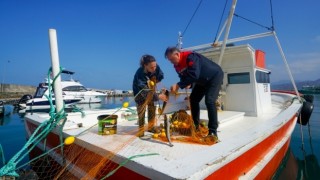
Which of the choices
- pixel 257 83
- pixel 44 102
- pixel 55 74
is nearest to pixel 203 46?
pixel 257 83

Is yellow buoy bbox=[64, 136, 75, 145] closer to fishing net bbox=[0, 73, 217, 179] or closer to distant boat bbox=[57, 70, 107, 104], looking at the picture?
fishing net bbox=[0, 73, 217, 179]

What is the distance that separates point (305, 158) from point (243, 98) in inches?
127

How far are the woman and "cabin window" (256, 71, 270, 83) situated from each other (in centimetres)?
373

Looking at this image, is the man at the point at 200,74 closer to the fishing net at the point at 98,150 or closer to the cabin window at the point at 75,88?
the fishing net at the point at 98,150

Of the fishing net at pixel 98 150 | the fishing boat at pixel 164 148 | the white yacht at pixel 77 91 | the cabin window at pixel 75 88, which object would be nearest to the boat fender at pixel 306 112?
the fishing boat at pixel 164 148

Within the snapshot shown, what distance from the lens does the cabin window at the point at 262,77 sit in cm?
654

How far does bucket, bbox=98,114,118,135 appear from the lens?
366cm

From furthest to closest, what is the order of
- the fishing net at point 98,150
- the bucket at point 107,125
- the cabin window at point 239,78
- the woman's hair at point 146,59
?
the cabin window at point 239,78 < the woman's hair at point 146,59 < the bucket at point 107,125 < the fishing net at point 98,150

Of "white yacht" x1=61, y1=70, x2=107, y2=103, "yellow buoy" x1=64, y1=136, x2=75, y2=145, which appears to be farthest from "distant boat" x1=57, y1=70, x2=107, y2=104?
"yellow buoy" x1=64, y1=136, x2=75, y2=145

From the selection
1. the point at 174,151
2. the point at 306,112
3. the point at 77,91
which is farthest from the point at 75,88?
the point at 174,151

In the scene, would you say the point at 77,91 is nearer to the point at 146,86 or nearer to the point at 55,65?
the point at 55,65

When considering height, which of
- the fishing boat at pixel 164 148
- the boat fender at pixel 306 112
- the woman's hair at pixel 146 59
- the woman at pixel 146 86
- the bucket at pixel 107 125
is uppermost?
the woman's hair at pixel 146 59

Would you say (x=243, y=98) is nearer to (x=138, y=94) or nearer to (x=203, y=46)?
(x=203, y=46)

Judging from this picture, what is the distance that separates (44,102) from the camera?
19.6 m
